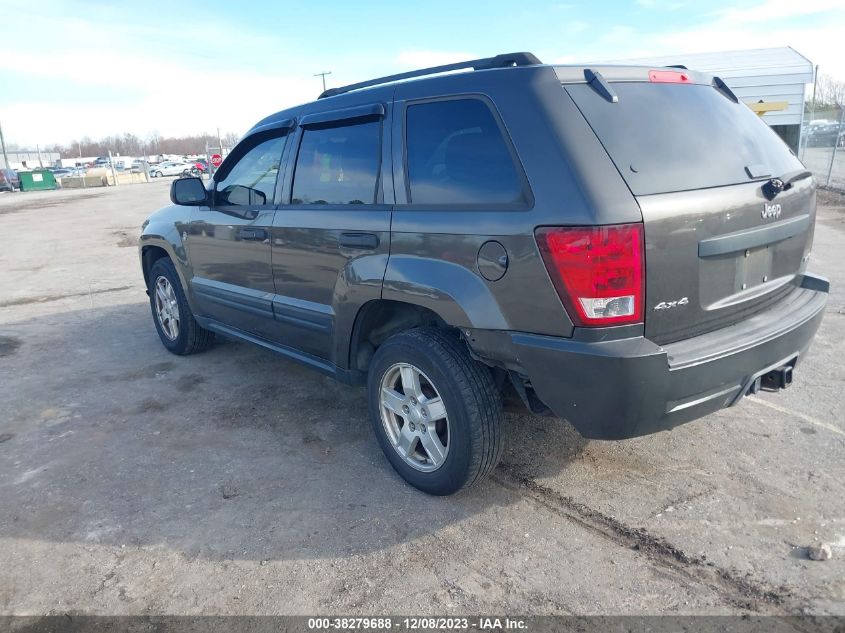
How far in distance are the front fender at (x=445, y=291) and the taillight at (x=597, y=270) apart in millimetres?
333

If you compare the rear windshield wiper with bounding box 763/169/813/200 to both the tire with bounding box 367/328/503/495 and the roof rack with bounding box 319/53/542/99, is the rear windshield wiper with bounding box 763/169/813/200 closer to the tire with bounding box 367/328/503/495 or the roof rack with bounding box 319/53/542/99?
the roof rack with bounding box 319/53/542/99

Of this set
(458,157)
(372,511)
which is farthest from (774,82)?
(372,511)

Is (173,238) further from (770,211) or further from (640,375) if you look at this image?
(770,211)

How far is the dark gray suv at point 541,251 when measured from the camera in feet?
8.04

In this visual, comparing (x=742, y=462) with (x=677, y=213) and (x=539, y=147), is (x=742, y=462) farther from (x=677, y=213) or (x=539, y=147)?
(x=539, y=147)

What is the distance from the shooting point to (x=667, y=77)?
301 centimetres

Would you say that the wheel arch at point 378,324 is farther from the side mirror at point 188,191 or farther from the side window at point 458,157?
the side mirror at point 188,191

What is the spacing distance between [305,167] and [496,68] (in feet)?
4.77

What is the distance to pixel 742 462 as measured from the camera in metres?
3.38

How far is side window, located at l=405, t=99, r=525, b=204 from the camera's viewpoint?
2.69 m

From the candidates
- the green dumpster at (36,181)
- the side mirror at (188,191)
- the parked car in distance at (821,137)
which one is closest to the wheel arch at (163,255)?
the side mirror at (188,191)

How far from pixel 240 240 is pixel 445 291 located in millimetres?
2039

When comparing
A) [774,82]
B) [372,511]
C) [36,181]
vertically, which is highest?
[774,82]

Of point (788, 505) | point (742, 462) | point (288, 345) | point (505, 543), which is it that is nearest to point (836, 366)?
point (742, 462)
